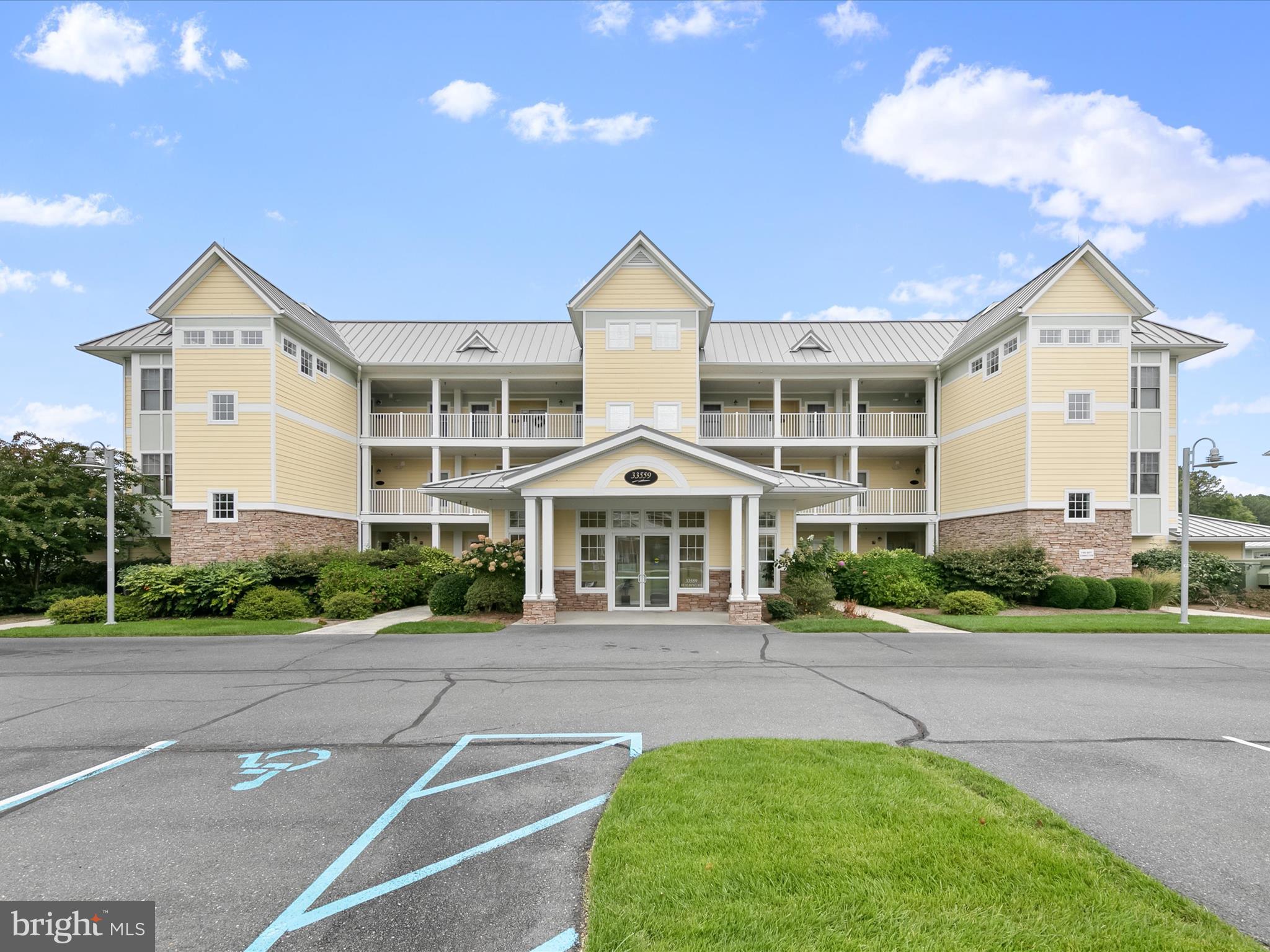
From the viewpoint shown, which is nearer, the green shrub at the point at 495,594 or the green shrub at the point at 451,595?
the green shrub at the point at 495,594

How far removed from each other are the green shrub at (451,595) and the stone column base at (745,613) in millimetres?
5809

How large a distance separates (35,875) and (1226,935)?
6.57 meters

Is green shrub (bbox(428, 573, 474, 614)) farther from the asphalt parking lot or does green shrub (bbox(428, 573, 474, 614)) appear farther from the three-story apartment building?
the asphalt parking lot

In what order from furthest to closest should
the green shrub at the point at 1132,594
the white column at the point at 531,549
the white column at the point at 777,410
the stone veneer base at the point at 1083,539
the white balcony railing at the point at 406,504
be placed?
the white balcony railing at the point at 406,504 → the white column at the point at 777,410 → the stone veneer base at the point at 1083,539 → the green shrub at the point at 1132,594 → the white column at the point at 531,549

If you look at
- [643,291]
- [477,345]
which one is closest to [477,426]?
[477,345]

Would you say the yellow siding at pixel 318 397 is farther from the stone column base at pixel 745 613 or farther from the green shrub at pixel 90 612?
the stone column base at pixel 745 613

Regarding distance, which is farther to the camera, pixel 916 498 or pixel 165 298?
pixel 916 498

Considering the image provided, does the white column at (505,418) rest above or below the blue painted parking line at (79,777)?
above

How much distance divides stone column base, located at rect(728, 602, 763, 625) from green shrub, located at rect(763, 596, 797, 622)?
0.84 m

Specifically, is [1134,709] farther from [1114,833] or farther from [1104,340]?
[1104,340]

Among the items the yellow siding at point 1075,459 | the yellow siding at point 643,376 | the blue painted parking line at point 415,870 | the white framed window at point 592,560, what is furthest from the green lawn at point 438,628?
the yellow siding at point 1075,459

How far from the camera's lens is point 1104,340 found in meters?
21.8

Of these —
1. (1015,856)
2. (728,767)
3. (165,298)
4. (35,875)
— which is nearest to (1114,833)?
(1015,856)

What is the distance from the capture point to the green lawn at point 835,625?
50.6 feet
